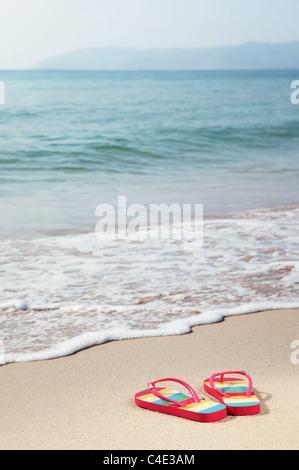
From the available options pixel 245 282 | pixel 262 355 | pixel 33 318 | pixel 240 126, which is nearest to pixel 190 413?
pixel 262 355

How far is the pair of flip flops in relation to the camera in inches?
87.4

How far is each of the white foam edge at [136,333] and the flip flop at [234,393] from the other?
72 cm

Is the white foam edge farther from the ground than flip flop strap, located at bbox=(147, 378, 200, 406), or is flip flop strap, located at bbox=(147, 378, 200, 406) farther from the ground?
flip flop strap, located at bbox=(147, 378, 200, 406)

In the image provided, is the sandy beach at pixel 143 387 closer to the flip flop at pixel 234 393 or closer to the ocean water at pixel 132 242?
the flip flop at pixel 234 393

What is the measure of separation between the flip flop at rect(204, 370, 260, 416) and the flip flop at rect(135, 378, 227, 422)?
0.18 ft

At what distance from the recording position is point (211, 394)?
8.00 ft

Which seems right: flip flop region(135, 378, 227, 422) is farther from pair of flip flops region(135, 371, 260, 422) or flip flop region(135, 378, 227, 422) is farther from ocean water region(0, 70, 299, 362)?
ocean water region(0, 70, 299, 362)

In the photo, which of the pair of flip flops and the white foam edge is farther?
the white foam edge

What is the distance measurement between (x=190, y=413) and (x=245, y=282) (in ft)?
6.82

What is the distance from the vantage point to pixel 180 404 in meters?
2.27

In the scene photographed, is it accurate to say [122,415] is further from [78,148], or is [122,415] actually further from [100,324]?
[78,148]

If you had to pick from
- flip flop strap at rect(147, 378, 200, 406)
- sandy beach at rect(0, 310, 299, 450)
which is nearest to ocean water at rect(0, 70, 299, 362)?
sandy beach at rect(0, 310, 299, 450)

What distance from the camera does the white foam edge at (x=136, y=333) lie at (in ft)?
9.57

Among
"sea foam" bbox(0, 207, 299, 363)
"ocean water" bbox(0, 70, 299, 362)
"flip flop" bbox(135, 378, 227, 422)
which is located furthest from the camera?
"ocean water" bbox(0, 70, 299, 362)
